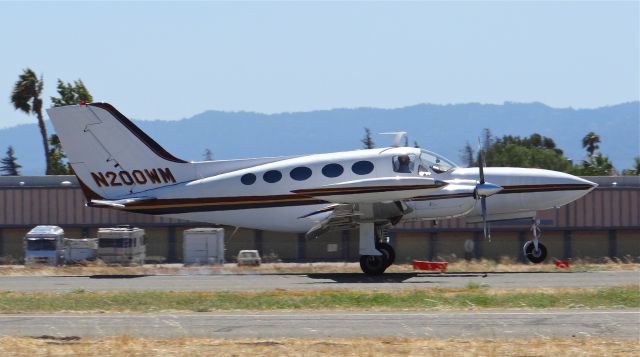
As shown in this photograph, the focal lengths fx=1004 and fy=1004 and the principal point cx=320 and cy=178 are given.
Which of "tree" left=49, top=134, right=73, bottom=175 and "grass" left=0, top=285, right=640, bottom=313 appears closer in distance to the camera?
"grass" left=0, top=285, right=640, bottom=313

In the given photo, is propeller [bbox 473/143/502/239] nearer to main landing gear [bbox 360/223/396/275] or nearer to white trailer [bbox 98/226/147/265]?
main landing gear [bbox 360/223/396/275]

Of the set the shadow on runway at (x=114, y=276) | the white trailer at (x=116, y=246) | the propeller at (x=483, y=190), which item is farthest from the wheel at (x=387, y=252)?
the white trailer at (x=116, y=246)

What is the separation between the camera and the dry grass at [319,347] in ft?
44.1

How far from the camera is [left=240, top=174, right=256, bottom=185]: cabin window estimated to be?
28453 millimetres

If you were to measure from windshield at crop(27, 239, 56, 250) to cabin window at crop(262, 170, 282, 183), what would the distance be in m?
11.3

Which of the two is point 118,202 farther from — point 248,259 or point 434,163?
point 434,163

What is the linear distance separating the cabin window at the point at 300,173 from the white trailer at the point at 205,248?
8.92m

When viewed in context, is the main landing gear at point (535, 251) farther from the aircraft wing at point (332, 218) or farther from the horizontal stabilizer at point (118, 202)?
the horizontal stabilizer at point (118, 202)

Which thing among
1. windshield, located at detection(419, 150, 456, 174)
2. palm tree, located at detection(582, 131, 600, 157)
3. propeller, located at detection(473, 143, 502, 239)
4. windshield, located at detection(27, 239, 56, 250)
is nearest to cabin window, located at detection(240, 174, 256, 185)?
windshield, located at detection(419, 150, 456, 174)

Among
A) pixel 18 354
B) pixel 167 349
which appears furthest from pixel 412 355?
pixel 18 354

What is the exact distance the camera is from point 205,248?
36469mm

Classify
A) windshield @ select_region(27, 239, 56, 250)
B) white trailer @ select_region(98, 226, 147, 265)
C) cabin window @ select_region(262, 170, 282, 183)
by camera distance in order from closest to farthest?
cabin window @ select_region(262, 170, 282, 183) → white trailer @ select_region(98, 226, 147, 265) → windshield @ select_region(27, 239, 56, 250)

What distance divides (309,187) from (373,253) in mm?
2648

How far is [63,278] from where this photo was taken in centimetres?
2762
